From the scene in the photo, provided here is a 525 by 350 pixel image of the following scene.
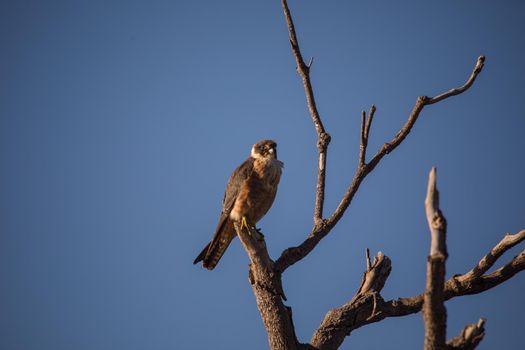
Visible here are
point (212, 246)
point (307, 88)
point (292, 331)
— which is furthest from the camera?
point (212, 246)

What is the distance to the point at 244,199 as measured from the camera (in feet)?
15.9

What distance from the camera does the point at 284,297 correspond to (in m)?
3.50

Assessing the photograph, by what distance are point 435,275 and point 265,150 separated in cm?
310

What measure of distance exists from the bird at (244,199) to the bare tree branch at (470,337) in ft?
7.80

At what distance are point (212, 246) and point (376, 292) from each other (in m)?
1.63

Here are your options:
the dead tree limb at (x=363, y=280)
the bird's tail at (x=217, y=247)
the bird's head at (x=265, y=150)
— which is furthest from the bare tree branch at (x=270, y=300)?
the bird's head at (x=265, y=150)

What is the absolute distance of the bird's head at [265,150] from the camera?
17.2 feet

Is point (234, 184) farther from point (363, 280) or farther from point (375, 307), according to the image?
point (375, 307)

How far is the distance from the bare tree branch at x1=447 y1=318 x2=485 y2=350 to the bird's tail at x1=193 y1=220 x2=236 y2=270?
8.33 feet

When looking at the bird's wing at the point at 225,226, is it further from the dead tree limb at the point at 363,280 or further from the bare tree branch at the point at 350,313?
the bare tree branch at the point at 350,313

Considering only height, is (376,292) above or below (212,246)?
below

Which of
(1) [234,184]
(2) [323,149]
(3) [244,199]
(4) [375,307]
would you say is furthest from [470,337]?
(1) [234,184]

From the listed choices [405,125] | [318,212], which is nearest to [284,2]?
[405,125]

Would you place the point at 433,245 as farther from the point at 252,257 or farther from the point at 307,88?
the point at 307,88
